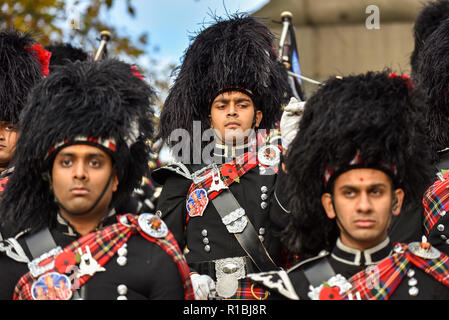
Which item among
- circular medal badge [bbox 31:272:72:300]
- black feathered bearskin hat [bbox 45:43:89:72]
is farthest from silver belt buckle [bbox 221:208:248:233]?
black feathered bearskin hat [bbox 45:43:89:72]

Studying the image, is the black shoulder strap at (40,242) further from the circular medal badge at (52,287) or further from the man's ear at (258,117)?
the man's ear at (258,117)

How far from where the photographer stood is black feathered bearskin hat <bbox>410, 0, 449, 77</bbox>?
6.83 meters

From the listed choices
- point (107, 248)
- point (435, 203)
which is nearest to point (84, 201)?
point (107, 248)

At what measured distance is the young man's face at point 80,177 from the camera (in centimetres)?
Answer: 404

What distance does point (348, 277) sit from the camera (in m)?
4.04

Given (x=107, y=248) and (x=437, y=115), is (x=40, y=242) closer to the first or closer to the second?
(x=107, y=248)

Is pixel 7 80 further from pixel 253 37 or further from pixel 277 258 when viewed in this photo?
pixel 277 258

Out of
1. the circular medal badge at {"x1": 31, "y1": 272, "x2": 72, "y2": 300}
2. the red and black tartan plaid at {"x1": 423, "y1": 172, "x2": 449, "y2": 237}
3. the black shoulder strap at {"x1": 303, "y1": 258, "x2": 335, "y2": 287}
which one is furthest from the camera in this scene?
the red and black tartan plaid at {"x1": 423, "y1": 172, "x2": 449, "y2": 237}

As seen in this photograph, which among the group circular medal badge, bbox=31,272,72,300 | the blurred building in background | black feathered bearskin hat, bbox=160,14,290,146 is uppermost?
the blurred building in background

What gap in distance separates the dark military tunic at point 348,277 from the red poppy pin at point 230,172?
1.13m

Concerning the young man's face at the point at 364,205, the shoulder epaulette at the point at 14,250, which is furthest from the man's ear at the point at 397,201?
the shoulder epaulette at the point at 14,250

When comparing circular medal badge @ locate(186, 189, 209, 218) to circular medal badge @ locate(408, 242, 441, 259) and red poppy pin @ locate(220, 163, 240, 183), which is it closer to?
red poppy pin @ locate(220, 163, 240, 183)
